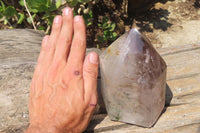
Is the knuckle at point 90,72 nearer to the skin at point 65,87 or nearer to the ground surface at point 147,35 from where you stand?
the skin at point 65,87

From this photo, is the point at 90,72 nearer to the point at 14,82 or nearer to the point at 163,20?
the point at 14,82

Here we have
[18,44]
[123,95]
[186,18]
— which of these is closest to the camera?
[123,95]

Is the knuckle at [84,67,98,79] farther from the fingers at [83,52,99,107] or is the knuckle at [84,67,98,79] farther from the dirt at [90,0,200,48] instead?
the dirt at [90,0,200,48]

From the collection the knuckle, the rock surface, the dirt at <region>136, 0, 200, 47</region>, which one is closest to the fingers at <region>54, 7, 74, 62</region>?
the knuckle

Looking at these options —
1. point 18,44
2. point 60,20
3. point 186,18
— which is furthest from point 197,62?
point 186,18

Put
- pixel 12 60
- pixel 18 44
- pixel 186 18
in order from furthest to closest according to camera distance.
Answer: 1. pixel 186 18
2. pixel 18 44
3. pixel 12 60

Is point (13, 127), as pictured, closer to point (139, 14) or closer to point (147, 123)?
point (147, 123)
